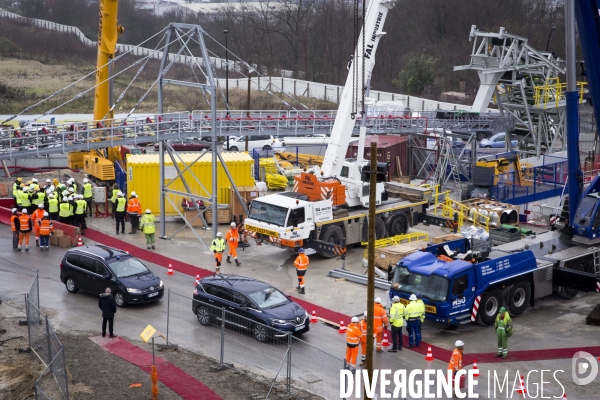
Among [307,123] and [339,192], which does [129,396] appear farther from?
[307,123]

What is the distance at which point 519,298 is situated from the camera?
72.5 feet

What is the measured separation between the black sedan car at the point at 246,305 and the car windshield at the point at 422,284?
8.84 feet

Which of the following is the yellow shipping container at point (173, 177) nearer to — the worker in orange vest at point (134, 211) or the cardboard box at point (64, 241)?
the worker in orange vest at point (134, 211)

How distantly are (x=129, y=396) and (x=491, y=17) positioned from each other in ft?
238

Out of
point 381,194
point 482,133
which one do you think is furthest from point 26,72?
point 381,194

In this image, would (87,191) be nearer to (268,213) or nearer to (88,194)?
(88,194)

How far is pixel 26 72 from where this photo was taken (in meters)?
77.9

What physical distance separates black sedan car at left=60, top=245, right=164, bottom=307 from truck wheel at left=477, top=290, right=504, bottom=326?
871cm

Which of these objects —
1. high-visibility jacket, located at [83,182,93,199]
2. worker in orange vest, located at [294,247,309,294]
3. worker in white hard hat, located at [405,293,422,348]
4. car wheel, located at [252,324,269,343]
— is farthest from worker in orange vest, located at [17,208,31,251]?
worker in white hard hat, located at [405,293,422,348]

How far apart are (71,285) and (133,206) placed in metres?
7.29

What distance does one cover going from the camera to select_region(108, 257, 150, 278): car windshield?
2254cm

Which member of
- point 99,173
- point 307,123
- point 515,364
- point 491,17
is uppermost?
point 491,17

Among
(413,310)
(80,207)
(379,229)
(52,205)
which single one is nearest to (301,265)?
(413,310)

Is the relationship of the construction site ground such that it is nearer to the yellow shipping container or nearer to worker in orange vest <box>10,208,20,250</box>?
worker in orange vest <box>10,208,20,250</box>
